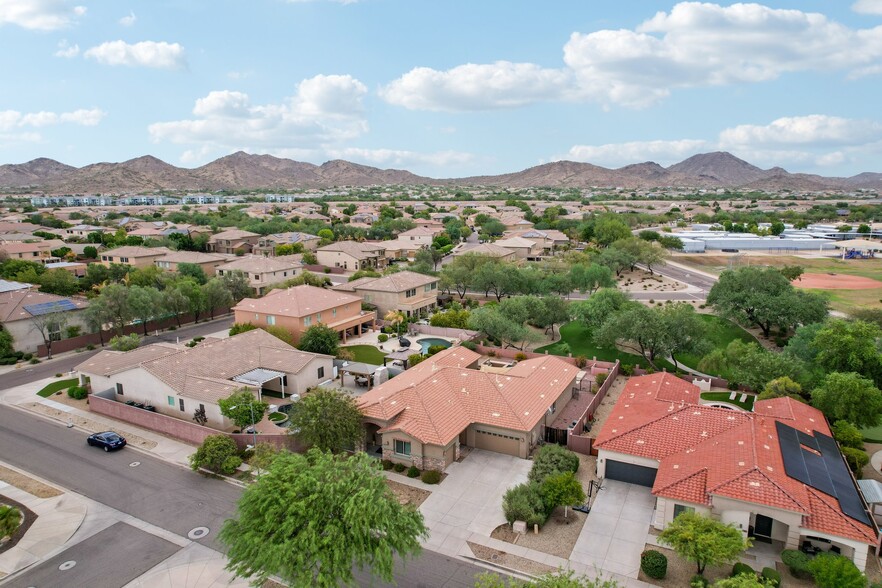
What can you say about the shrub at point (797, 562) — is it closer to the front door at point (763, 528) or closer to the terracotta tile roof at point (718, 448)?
the terracotta tile roof at point (718, 448)

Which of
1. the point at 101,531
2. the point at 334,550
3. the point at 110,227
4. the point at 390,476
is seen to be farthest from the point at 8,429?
the point at 110,227

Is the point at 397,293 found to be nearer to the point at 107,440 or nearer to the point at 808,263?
the point at 107,440

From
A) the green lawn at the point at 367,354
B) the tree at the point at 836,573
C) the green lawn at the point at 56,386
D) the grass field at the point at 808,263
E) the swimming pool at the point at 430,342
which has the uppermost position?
the tree at the point at 836,573

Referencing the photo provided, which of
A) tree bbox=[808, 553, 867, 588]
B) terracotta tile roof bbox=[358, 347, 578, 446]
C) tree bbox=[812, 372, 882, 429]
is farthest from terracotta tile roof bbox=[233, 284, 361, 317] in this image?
tree bbox=[808, 553, 867, 588]

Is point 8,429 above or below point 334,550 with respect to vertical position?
below

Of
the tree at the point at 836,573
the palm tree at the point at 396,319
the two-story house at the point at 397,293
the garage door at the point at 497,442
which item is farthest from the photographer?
the two-story house at the point at 397,293

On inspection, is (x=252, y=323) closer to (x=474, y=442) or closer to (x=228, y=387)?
(x=228, y=387)

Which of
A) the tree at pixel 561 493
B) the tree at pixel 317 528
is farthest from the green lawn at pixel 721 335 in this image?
the tree at pixel 317 528

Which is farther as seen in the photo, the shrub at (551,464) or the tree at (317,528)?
the shrub at (551,464)
